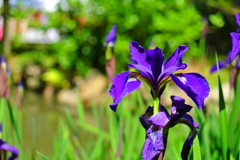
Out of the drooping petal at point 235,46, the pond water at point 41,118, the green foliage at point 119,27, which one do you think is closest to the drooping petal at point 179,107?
the drooping petal at point 235,46

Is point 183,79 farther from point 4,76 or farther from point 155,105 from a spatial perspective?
point 4,76

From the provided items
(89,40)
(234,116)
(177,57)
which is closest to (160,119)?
(177,57)

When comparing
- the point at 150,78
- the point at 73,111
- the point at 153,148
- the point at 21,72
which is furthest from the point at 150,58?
the point at 21,72

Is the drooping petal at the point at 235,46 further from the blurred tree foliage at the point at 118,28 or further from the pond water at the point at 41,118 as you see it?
the blurred tree foliage at the point at 118,28

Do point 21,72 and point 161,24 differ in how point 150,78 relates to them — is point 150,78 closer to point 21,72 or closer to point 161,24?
point 161,24

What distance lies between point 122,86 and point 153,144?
0.11 metres

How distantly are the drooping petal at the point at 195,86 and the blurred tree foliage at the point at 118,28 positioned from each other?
4543 mm

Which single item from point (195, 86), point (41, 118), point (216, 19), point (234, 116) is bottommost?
point (41, 118)

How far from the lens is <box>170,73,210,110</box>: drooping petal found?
0.52 m

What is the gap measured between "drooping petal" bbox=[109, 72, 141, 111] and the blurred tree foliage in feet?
14.8

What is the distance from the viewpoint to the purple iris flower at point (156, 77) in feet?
1.73

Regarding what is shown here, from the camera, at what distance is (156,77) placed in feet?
1.95

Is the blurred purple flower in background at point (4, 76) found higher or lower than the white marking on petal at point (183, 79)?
lower

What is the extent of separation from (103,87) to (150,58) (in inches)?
185
